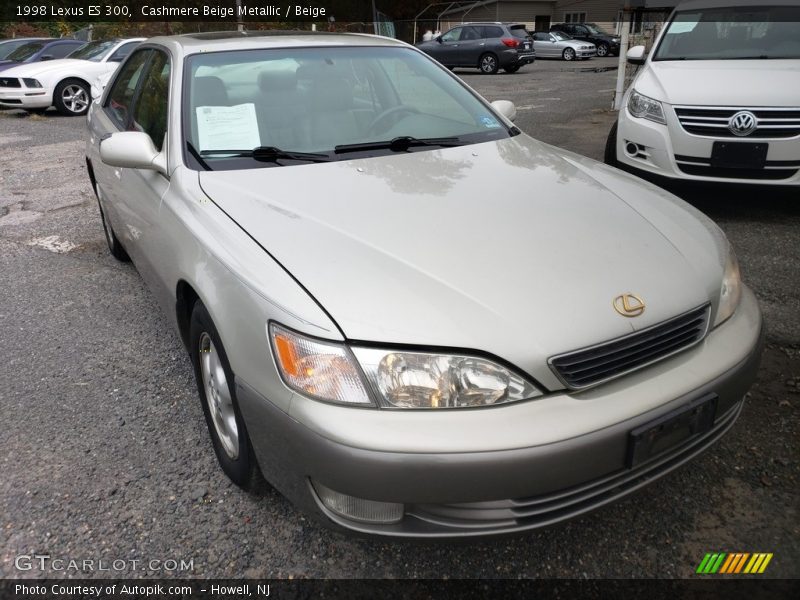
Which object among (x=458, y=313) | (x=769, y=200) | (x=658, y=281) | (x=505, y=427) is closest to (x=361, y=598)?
(x=505, y=427)

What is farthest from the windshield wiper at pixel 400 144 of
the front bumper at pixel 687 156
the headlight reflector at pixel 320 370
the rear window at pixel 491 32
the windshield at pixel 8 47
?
the rear window at pixel 491 32

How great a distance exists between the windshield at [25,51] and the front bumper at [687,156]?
496 inches

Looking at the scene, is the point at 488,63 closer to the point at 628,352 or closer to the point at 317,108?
the point at 317,108

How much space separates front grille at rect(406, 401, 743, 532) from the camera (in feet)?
5.45

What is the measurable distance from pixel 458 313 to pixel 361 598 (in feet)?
2.89

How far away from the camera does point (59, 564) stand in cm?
197

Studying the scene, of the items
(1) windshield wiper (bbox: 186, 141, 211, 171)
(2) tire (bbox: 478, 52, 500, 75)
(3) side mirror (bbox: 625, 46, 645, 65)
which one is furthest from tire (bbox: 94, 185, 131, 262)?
(2) tire (bbox: 478, 52, 500, 75)

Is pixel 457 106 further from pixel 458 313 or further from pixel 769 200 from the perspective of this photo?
pixel 769 200

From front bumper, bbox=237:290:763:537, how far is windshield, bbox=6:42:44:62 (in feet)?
46.2

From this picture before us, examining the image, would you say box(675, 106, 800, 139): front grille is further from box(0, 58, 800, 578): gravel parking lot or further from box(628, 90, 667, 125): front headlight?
box(0, 58, 800, 578): gravel parking lot

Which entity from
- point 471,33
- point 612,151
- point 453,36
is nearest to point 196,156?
point 612,151

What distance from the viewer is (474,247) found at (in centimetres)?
195

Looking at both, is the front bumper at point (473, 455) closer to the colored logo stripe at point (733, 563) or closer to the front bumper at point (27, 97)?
the colored logo stripe at point (733, 563)

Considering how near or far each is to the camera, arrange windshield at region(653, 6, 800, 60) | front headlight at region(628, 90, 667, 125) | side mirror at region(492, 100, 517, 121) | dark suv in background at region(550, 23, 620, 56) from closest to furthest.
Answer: side mirror at region(492, 100, 517, 121) < front headlight at region(628, 90, 667, 125) < windshield at region(653, 6, 800, 60) < dark suv in background at region(550, 23, 620, 56)
